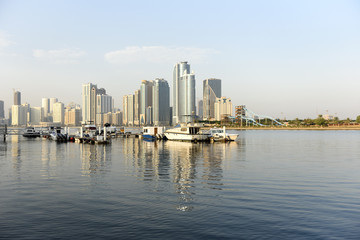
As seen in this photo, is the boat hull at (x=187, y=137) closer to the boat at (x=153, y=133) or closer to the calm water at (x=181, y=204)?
the boat at (x=153, y=133)

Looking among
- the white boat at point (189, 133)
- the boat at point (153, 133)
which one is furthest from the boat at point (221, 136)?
the boat at point (153, 133)

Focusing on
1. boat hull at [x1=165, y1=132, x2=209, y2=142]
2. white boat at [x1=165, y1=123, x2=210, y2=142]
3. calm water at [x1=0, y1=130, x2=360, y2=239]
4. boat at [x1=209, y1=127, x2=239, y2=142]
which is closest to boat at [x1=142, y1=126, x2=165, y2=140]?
boat hull at [x1=165, y1=132, x2=209, y2=142]

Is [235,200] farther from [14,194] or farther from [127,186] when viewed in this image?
[14,194]

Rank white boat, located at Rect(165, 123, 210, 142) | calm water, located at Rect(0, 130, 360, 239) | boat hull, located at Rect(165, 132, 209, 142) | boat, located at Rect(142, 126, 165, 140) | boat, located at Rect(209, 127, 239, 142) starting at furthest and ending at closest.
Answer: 1. boat, located at Rect(142, 126, 165, 140)
2. boat, located at Rect(209, 127, 239, 142)
3. white boat, located at Rect(165, 123, 210, 142)
4. boat hull, located at Rect(165, 132, 209, 142)
5. calm water, located at Rect(0, 130, 360, 239)

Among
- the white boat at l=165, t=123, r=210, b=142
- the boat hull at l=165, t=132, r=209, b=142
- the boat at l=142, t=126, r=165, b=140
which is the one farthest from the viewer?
the boat at l=142, t=126, r=165, b=140

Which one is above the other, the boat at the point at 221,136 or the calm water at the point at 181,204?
the boat at the point at 221,136

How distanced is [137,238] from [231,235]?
4.23 metres

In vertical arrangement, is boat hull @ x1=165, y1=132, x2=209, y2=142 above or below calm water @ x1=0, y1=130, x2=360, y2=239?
above

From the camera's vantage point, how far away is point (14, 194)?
862 inches

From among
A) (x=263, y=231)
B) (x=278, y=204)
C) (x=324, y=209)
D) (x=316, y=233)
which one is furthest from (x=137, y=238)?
(x=324, y=209)

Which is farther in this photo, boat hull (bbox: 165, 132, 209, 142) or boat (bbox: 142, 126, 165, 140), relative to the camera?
boat (bbox: 142, 126, 165, 140)

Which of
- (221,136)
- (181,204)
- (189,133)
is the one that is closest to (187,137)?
(189,133)

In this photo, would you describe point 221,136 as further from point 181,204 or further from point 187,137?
point 181,204

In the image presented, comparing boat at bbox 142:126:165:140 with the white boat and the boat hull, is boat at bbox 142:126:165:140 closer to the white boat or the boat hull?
the boat hull
